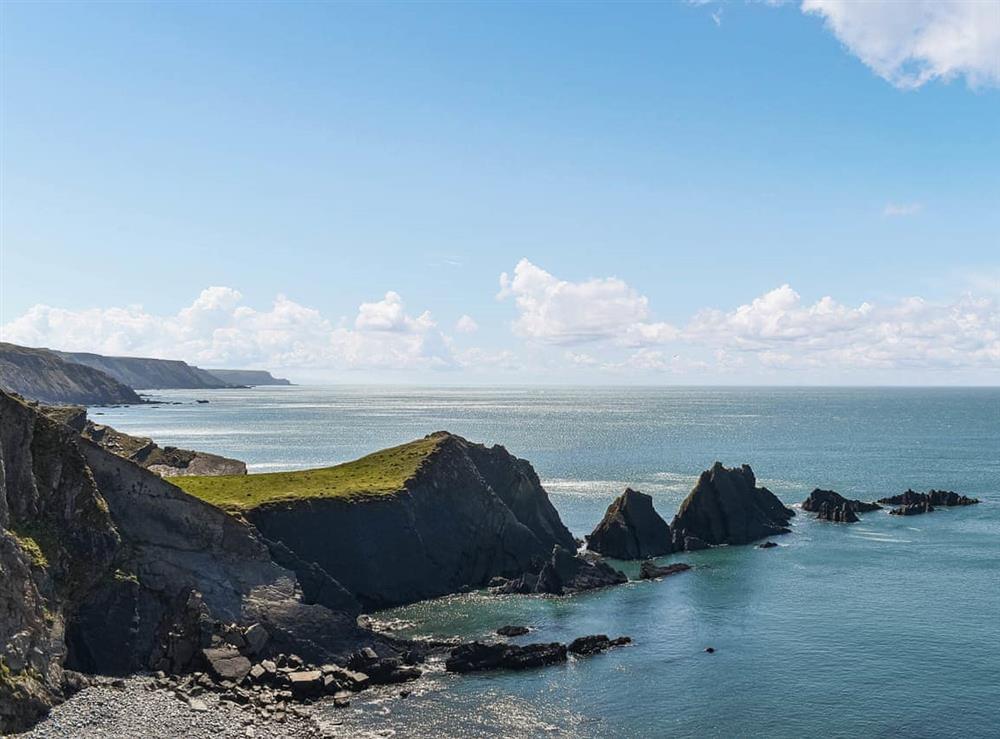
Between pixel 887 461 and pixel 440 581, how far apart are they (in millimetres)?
149001

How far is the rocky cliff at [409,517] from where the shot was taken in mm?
74875

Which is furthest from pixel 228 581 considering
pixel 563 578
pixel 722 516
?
pixel 722 516

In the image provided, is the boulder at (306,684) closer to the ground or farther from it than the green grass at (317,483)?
closer to the ground

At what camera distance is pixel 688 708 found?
165ft

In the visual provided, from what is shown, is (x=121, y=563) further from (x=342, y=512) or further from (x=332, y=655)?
(x=342, y=512)

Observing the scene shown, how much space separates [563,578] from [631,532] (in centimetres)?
2069

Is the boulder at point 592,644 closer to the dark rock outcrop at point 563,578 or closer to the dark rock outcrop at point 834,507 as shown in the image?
the dark rock outcrop at point 563,578

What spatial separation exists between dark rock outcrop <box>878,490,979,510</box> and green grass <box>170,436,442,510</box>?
8500 centimetres

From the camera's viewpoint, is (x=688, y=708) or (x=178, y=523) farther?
(x=178, y=523)

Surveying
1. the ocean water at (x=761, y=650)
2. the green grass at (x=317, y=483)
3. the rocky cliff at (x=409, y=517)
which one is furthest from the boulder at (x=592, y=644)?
the green grass at (x=317, y=483)

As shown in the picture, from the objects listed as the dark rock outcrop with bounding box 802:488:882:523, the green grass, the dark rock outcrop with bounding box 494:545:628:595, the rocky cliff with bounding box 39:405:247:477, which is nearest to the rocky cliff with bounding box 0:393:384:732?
the green grass

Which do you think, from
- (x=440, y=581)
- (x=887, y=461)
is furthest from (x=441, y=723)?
(x=887, y=461)

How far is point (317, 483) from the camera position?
84312 millimetres

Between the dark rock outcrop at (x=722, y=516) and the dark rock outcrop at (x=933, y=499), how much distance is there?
3106cm
